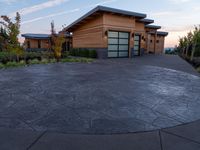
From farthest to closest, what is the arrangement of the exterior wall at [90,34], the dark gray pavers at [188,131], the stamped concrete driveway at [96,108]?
the exterior wall at [90,34]
the stamped concrete driveway at [96,108]
the dark gray pavers at [188,131]

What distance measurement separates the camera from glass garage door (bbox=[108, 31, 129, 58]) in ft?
49.9

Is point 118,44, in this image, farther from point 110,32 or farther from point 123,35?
point 110,32

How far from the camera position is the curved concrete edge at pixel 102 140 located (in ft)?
6.30

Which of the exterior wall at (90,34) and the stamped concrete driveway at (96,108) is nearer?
the stamped concrete driveway at (96,108)

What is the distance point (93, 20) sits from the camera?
51.0ft

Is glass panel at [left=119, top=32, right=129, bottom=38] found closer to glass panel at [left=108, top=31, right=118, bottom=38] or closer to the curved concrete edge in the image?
glass panel at [left=108, top=31, right=118, bottom=38]

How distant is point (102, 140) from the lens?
2086 mm

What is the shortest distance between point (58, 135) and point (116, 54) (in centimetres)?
1425

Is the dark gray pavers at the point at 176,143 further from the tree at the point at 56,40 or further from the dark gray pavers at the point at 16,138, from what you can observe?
the tree at the point at 56,40

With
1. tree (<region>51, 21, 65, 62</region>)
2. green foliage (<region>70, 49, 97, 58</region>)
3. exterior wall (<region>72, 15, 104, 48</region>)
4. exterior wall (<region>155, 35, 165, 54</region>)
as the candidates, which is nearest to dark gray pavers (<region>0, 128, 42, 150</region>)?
tree (<region>51, 21, 65, 62</region>)

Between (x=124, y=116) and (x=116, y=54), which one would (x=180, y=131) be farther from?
(x=116, y=54)

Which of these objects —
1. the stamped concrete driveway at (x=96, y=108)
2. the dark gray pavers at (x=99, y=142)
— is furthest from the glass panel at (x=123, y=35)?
the dark gray pavers at (x=99, y=142)

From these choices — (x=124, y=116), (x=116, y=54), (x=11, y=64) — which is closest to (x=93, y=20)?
(x=116, y=54)

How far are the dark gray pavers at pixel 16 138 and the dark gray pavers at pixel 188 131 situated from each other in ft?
6.43
